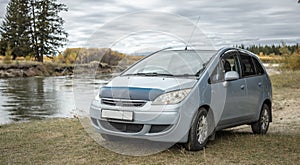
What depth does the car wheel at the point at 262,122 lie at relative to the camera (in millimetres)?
7213

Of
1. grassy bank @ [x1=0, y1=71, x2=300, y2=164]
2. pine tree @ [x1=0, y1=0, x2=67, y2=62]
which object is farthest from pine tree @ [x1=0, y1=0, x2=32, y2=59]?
grassy bank @ [x1=0, y1=71, x2=300, y2=164]

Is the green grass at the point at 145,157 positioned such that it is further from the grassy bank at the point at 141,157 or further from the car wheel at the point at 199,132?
→ the car wheel at the point at 199,132

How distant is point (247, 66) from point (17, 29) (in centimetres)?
5363

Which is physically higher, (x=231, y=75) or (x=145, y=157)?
(x=231, y=75)

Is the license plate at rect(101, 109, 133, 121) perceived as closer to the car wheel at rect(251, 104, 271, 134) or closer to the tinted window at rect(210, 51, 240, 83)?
the tinted window at rect(210, 51, 240, 83)

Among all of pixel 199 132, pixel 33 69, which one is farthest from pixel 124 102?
pixel 33 69

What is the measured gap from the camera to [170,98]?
16.8 feet

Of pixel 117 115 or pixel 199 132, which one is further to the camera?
pixel 199 132

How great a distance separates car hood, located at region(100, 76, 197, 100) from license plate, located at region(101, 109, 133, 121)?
0.69 ft

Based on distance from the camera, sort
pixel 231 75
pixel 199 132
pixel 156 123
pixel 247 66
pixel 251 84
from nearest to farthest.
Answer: pixel 156 123 < pixel 199 132 < pixel 231 75 < pixel 251 84 < pixel 247 66

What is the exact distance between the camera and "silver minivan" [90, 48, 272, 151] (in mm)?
5098

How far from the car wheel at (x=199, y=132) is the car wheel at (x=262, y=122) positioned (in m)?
1.92

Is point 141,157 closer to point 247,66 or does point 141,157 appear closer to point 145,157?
point 145,157

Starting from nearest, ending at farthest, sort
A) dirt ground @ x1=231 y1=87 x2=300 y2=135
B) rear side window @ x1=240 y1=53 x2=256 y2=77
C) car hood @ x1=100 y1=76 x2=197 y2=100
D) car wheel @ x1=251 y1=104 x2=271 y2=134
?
car hood @ x1=100 y1=76 x2=197 y2=100, rear side window @ x1=240 y1=53 x2=256 y2=77, car wheel @ x1=251 y1=104 x2=271 y2=134, dirt ground @ x1=231 y1=87 x2=300 y2=135
